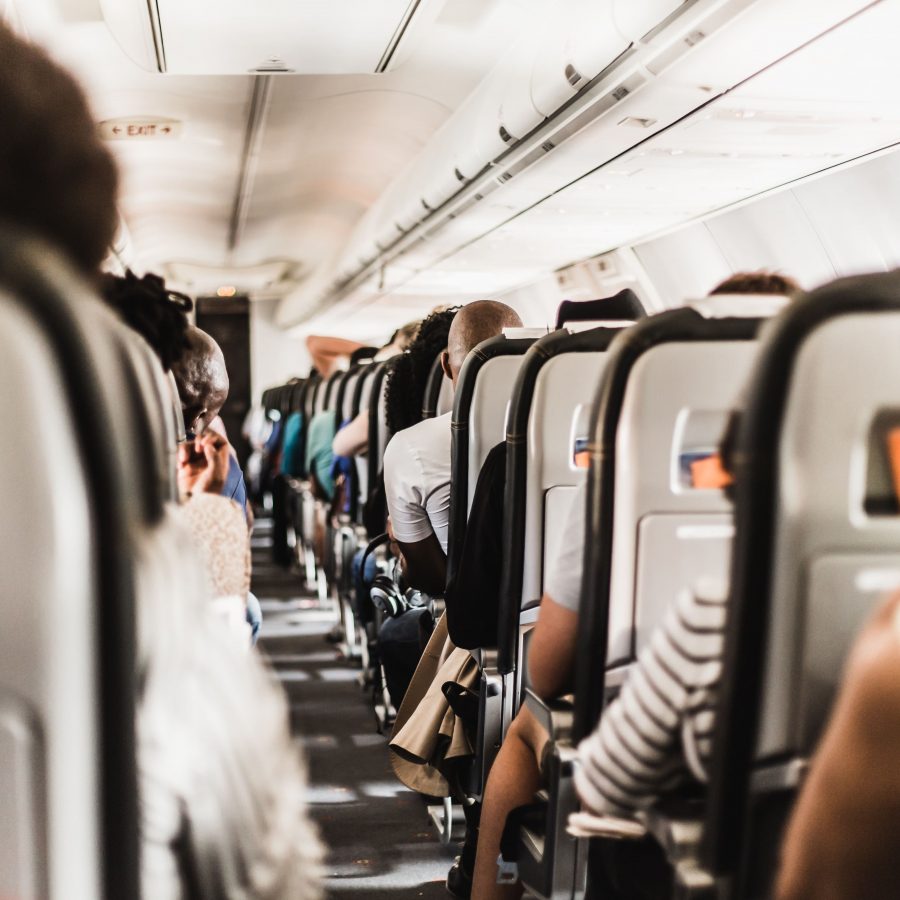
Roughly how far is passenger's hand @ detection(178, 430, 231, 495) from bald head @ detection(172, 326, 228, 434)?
1.36ft

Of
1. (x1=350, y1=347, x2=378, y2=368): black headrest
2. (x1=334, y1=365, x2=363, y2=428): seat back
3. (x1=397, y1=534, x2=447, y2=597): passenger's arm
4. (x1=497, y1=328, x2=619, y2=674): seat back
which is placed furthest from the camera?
(x1=350, y1=347, x2=378, y2=368): black headrest

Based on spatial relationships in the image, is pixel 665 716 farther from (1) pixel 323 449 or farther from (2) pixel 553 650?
(1) pixel 323 449

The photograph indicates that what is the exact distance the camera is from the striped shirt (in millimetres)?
1547

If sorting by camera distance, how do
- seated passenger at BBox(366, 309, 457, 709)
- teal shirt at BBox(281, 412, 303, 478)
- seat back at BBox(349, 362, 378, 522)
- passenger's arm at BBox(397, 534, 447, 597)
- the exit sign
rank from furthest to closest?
teal shirt at BBox(281, 412, 303, 478) < the exit sign < seat back at BBox(349, 362, 378, 522) < seated passenger at BBox(366, 309, 457, 709) < passenger's arm at BBox(397, 534, 447, 597)

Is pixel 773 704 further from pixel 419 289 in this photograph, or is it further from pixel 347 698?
pixel 419 289

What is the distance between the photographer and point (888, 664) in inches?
39.3

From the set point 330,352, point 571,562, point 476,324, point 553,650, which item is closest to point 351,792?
point 476,324

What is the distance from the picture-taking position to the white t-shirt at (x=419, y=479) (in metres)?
3.63

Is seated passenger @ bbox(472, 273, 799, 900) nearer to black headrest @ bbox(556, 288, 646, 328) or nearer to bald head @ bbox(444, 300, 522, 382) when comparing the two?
black headrest @ bbox(556, 288, 646, 328)

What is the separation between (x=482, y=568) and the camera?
285cm

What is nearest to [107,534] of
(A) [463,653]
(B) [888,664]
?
(B) [888,664]

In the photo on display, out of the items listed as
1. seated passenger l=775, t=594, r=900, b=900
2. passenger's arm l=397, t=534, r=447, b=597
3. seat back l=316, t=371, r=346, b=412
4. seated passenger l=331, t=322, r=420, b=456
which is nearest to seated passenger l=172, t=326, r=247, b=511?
passenger's arm l=397, t=534, r=447, b=597

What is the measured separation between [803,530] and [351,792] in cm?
346

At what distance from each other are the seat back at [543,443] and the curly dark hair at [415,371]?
178 centimetres
